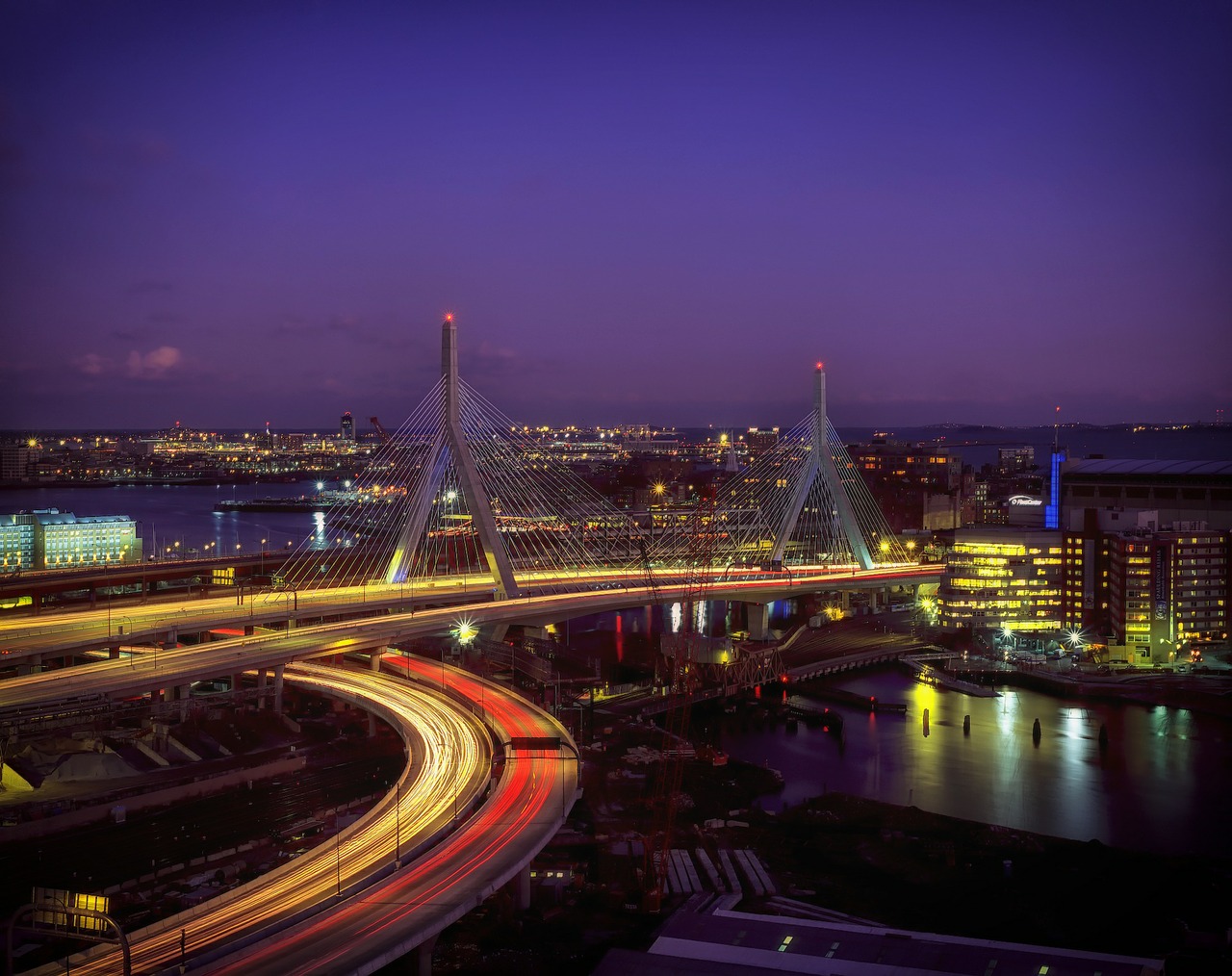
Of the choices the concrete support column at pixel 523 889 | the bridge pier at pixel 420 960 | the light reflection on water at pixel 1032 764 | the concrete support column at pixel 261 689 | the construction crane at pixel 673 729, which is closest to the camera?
the bridge pier at pixel 420 960

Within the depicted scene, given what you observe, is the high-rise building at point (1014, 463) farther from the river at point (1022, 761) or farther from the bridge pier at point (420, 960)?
the bridge pier at point (420, 960)

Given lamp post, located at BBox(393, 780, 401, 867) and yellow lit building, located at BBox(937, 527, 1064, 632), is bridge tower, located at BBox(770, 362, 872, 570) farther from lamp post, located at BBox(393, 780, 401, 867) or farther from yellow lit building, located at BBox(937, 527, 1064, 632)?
lamp post, located at BBox(393, 780, 401, 867)

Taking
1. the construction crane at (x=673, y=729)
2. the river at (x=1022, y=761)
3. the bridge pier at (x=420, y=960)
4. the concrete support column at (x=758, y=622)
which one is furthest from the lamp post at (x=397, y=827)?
the concrete support column at (x=758, y=622)

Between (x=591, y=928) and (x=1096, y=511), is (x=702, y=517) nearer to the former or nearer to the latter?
(x=1096, y=511)

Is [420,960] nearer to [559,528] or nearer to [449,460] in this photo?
[449,460]

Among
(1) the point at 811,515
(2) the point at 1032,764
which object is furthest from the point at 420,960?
(1) the point at 811,515

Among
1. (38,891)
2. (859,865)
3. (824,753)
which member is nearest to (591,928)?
(859,865)
